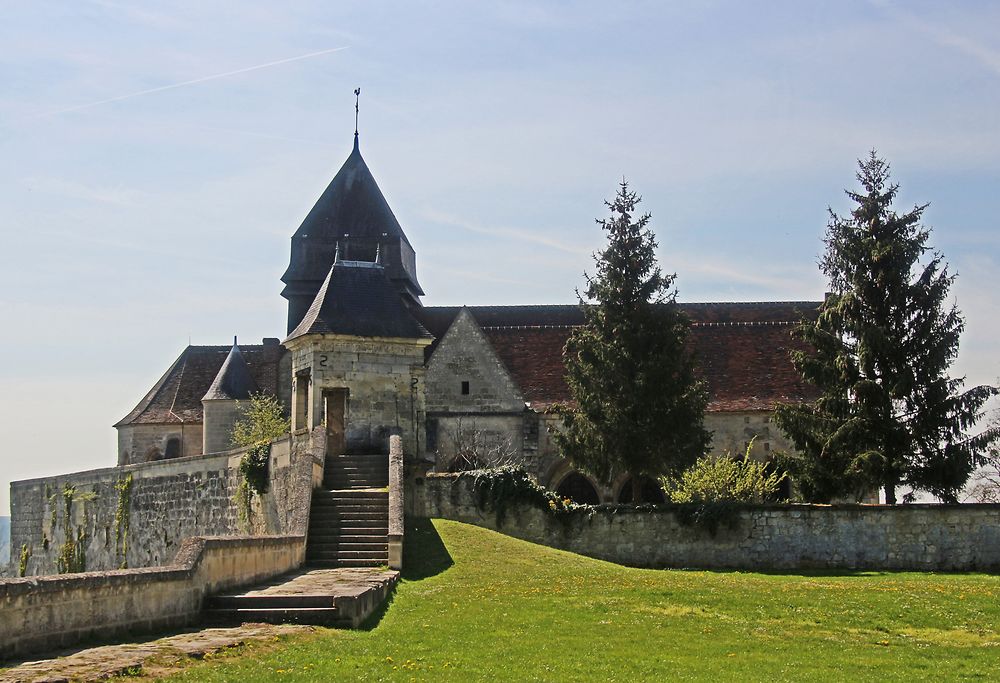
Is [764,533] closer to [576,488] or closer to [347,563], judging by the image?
[347,563]

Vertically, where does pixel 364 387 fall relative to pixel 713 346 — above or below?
below

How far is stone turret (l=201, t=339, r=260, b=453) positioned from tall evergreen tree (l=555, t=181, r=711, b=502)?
46.2 feet

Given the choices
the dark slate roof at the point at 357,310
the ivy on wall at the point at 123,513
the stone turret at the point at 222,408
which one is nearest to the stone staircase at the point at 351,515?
the dark slate roof at the point at 357,310

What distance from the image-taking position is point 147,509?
3070cm

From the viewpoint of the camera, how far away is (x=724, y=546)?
2439cm

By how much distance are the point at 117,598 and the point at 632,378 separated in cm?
1839

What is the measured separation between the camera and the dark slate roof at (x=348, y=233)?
42750 millimetres

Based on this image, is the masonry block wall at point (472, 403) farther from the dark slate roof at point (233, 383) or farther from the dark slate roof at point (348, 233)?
the dark slate roof at point (233, 383)

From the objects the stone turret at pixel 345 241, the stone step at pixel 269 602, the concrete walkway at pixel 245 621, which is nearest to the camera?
the concrete walkway at pixel 245 621

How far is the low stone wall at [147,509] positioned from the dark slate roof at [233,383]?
19.8ft

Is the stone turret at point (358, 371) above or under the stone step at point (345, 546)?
above

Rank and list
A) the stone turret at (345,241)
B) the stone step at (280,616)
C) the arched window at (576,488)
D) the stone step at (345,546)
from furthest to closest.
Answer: the stone turret at (345,241)
the arched window at (576,488)
the stone step at (345,546)
the stone step at (280,616)

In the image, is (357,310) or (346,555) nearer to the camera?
(346,555)

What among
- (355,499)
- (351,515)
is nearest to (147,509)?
(355,499)
